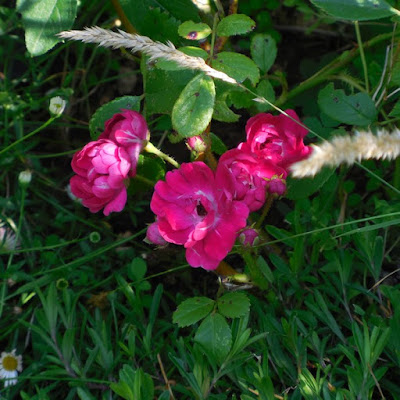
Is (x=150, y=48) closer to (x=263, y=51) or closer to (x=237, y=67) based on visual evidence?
(x=237, y=67)

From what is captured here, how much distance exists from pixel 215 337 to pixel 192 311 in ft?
0.25

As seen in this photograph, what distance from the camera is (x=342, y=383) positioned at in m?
1.13

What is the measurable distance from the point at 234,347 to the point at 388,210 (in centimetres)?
44

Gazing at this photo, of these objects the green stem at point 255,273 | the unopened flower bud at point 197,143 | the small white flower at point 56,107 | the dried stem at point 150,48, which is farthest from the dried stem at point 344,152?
the small white flower at point 56,107

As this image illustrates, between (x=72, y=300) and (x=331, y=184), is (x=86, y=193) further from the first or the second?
(x=331, y=184)

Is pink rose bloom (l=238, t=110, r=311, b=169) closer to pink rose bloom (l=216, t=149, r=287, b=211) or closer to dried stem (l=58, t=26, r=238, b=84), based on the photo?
pink rose bloom (l=216, t=149, r=287, b=211)

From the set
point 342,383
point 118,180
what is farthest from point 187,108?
point 342,383

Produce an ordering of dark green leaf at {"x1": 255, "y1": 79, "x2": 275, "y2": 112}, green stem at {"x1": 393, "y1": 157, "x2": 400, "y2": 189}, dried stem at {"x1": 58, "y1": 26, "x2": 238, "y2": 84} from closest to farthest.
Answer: dried stem at {"x1": 58, "y1": 26, "x2": 238, "y2": 84} → dark green leaf at {"x1": 255, "y1": 79, "x2": 275, "y2": 112} → green stem at {"x1": 393, "y1": 157, "x2": 400, "y2": 189}

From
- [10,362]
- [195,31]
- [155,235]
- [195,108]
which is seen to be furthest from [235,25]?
[10,362]

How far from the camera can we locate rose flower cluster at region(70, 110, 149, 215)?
106 centimetres

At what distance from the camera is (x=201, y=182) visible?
1.06 m

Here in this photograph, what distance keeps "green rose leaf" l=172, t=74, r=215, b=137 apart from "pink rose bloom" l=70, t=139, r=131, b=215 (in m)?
0.11

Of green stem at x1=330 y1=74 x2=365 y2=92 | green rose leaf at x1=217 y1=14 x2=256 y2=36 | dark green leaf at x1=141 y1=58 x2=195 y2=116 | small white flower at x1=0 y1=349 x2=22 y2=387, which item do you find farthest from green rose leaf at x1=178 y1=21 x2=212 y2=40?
small white flower at x1=0 y1=349 x2=22 y2=387

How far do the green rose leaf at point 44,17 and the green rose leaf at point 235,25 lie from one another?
0.28m
